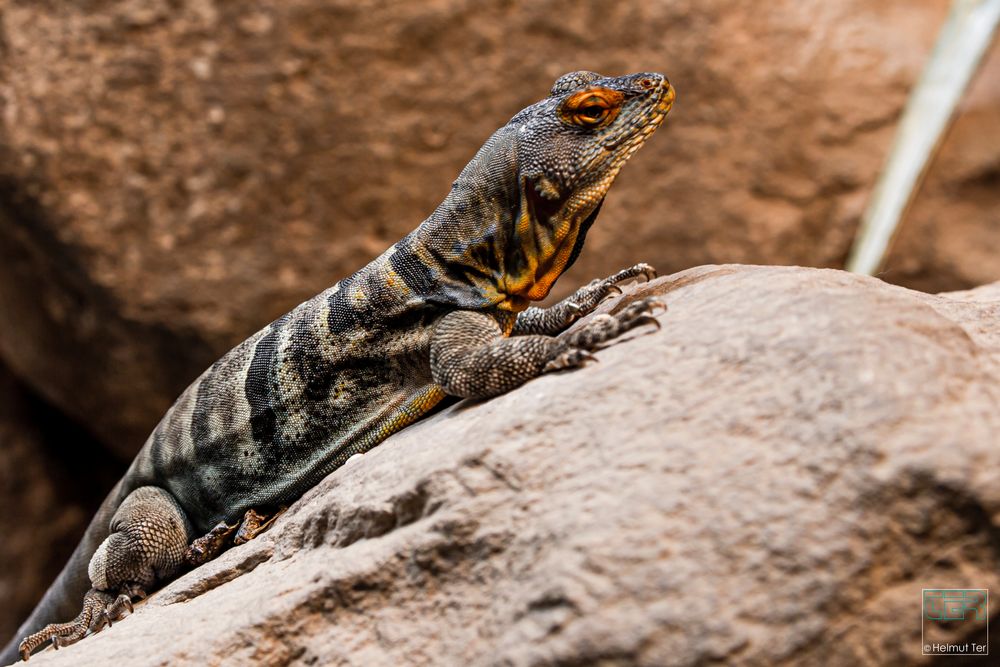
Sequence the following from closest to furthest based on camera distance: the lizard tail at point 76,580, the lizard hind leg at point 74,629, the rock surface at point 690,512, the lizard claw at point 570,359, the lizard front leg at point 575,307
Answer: the rock surface at point 690,512 → the lizard claw at point 570,359 → the lizard hind leg at point 74,629 → the lizard front leg at point 575,307 → the lizard tail at point 76,580

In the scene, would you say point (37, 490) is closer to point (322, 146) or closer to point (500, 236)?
point (322, 146)

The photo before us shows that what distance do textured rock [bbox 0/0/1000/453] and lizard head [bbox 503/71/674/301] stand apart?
285cm

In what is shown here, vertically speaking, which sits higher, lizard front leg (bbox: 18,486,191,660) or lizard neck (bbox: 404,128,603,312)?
lizard neck (bbox: 404,128,603,312)

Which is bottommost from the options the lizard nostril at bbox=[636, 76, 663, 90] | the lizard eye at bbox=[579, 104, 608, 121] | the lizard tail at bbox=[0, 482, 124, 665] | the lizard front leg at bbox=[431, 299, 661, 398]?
the lizard tail at bbox=[0, 482, 124, 665]

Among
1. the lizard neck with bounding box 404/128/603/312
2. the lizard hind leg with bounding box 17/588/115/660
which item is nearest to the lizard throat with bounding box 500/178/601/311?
the lizard neck with bounding box 404/128/603/312

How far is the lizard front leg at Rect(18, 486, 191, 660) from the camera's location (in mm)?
3637

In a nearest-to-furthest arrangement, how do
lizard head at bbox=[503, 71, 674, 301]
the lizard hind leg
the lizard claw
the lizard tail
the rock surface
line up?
the rock surface
the lizard claw
lizard head at bbox=[503, 71, 674, 301]
the lizard hind leg
the lizard tail

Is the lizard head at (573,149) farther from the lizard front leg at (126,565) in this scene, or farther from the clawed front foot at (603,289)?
the lizard front leg at (126,565)

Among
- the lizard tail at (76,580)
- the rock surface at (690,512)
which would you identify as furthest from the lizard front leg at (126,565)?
the rock surface at (690,512)

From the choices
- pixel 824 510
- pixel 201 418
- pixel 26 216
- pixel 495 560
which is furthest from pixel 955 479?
pixel 26 216

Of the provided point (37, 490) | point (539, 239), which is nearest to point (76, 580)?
point (539, 239)

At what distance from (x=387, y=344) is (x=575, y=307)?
0.76 meters

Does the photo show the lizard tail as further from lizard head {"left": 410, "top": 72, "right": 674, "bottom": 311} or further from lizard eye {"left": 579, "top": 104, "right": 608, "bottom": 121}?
lizard eye {"left": 579, "top": 104, "right": 608, "bottom": 121}

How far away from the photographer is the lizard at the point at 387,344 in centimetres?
340
